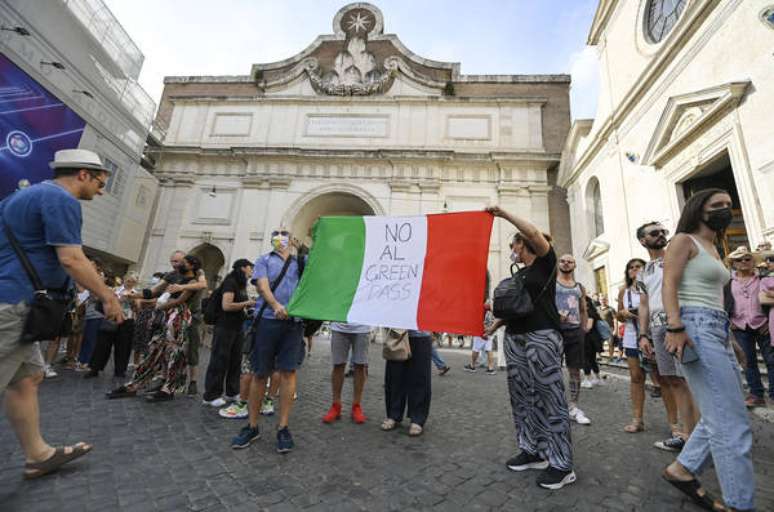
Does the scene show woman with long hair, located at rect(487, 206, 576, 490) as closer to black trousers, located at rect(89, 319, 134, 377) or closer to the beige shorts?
the beige shorts

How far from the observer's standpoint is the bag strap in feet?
6.32

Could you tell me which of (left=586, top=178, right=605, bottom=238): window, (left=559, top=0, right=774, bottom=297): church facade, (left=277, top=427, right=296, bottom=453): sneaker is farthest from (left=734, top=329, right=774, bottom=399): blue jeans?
(left=586, top=178, right=605, bottom=238): window

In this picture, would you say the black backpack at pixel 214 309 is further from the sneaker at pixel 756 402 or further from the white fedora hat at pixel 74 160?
the sneaker at pixel 756 402

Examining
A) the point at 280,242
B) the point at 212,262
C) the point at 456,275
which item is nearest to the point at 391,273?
the point at 456,275

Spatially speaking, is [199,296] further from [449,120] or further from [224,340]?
[449,120]

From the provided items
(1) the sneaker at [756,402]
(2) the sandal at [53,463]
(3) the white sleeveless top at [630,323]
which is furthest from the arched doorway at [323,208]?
(2) the sandal at [53,463]

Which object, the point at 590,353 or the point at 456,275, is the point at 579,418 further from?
the point at 456,275

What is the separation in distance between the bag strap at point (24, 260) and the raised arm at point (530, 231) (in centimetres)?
289

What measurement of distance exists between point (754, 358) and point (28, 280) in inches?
303

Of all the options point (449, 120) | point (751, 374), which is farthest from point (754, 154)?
point (449, 120)

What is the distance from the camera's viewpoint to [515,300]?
7.70 ft

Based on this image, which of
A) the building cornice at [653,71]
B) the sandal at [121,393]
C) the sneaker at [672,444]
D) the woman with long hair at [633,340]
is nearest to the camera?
the sneaker at [672,444]

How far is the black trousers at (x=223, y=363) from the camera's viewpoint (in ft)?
13.4

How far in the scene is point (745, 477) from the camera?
5.48 feet
